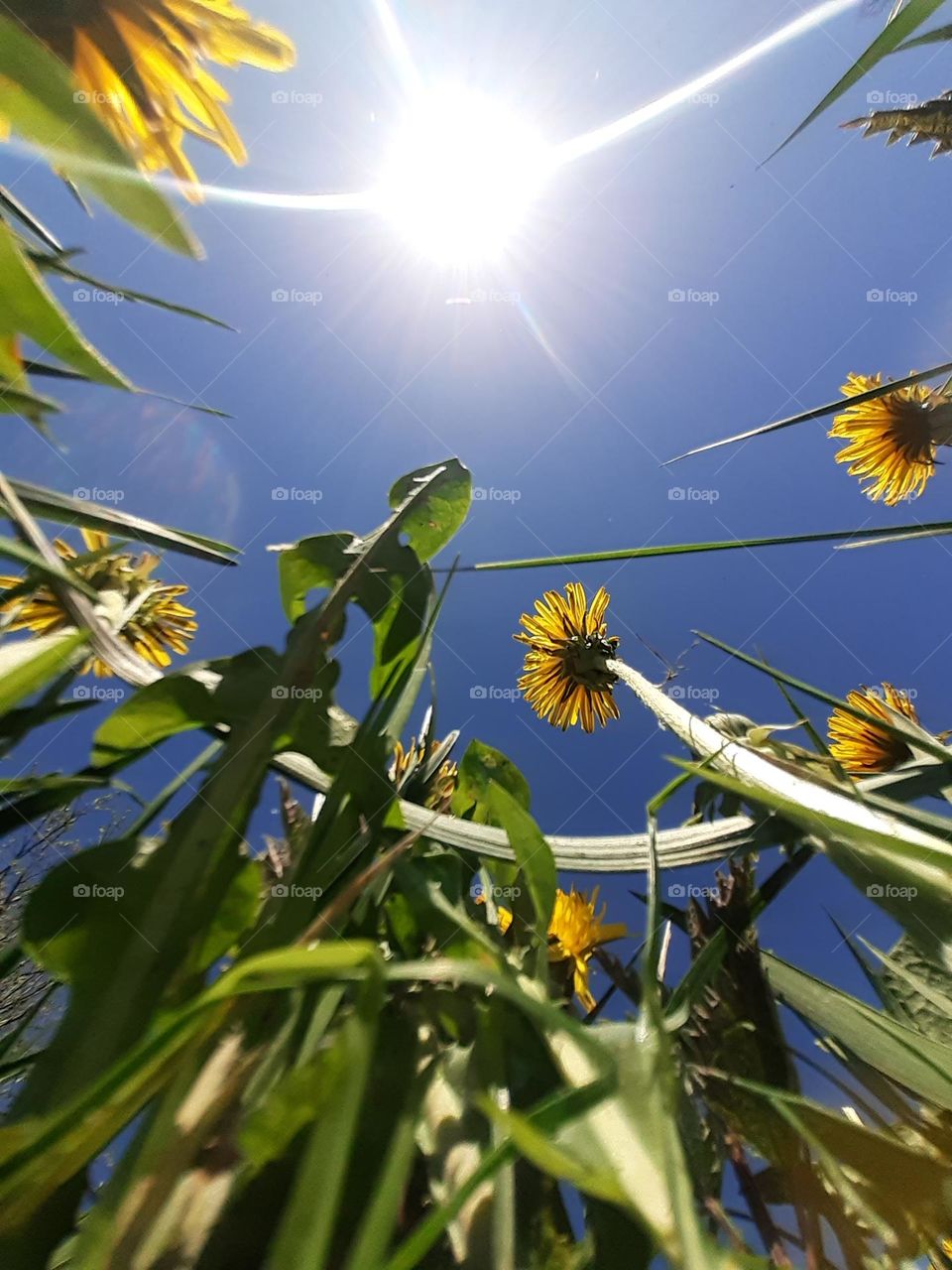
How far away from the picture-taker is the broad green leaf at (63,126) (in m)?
0.22

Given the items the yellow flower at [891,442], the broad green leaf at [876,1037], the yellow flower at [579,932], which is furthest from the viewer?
the yellow flower at [891,442]

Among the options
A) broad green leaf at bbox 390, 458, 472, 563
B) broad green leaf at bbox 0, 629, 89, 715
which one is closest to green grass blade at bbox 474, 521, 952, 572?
broad green leaf at bbox 390, 458, 472, 563

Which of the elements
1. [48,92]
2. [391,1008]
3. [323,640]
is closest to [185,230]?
[48,92]

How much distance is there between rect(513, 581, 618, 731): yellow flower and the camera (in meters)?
0.89

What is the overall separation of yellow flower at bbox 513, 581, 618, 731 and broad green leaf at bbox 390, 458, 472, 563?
52cm

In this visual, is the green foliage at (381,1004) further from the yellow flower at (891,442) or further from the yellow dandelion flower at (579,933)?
the yellow flower at (891,442)

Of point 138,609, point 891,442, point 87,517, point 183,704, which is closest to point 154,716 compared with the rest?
point 183,704

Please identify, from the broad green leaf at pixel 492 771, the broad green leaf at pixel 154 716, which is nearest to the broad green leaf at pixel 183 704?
the broad green leaf at pixel 154 716

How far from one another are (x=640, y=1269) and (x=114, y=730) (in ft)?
0.71

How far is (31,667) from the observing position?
19 cm

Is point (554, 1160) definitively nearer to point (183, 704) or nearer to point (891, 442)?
point (183, 704)

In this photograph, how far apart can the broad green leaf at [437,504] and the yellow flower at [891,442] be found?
2.16ft

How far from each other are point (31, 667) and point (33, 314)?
117mm

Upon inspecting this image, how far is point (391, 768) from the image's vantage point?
0.48m
